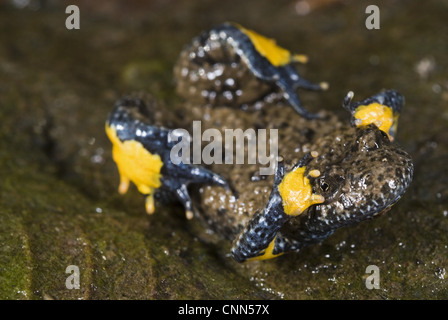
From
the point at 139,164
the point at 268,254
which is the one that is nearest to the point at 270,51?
the point at 139,164

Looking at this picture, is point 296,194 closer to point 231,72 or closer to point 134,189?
point 231,72

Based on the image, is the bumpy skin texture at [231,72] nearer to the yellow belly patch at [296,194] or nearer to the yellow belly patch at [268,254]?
the yellow belly patch at [296,194]

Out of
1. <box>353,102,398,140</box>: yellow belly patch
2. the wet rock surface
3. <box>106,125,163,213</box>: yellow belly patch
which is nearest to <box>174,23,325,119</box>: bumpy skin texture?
the wet rock surface

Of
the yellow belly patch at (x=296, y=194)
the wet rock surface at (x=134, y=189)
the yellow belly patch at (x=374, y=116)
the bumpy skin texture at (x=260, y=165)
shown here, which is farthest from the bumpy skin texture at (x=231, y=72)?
the yellow belly patch at (x=296, y=194)

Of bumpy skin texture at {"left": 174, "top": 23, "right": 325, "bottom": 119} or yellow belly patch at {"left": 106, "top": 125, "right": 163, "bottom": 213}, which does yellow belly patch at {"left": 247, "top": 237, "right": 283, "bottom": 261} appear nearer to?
yellow belly patch at {"left": 106, "top": 125, "right": 163, "bottom": 213}

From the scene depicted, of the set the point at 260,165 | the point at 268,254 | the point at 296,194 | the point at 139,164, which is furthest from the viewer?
the point at 139,164

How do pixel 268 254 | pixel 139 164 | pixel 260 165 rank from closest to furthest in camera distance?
pixel 268 254, pixel 260 165, pixel 139 164
